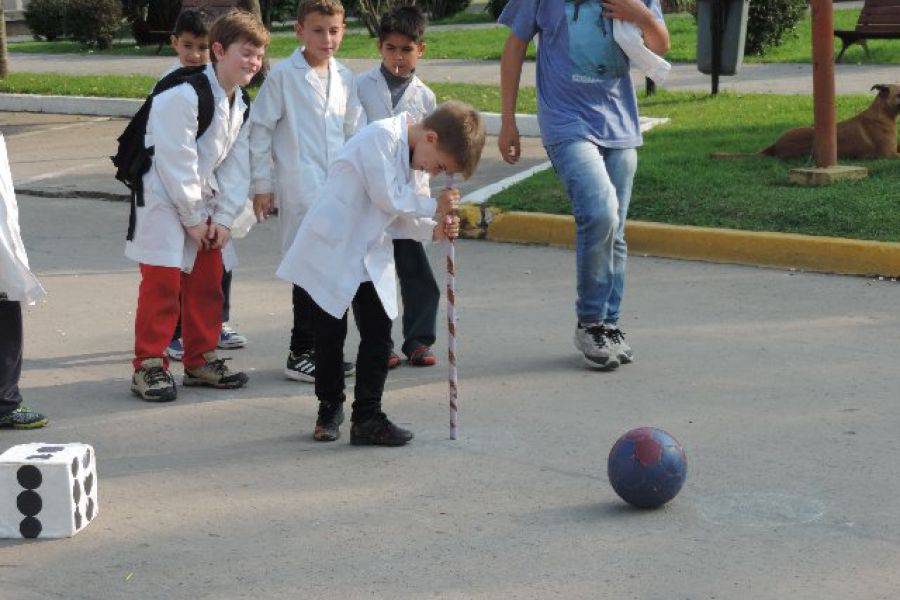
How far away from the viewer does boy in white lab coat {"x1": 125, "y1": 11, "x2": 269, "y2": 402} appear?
21.8 feet

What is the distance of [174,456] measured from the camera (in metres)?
5.98

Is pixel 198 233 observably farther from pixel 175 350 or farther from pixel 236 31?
pixel 175 350

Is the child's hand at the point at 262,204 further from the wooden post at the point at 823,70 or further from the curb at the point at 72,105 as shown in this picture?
the curb at the point at 72,105

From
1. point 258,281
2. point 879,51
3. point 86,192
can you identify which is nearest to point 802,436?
point 258,281

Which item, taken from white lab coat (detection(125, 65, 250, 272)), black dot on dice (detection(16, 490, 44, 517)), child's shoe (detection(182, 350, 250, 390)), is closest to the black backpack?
white lab coat (detection(125, 65, 250, 272))

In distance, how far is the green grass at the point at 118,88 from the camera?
15.4m

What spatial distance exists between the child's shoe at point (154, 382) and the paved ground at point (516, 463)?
0.07 meters

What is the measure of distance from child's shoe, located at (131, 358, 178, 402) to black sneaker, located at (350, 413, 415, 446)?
3.64 feet

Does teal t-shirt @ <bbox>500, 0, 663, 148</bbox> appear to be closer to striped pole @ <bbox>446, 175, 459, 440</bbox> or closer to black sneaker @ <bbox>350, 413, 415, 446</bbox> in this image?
striped pole @ <bbox>446, 175, 459, 440</bbox>

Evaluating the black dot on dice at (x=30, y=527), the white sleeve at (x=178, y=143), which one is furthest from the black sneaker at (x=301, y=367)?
the black dot on dice at (x=30, y=527)

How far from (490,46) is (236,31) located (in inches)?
648

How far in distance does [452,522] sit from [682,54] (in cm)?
1552

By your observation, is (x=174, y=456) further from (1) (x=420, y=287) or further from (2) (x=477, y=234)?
(2) (x=477, y=234)

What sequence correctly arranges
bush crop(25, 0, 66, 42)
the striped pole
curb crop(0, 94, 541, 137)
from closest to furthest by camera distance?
the striped pole → curb crop(0, 94, 541, 137) → bush crop(25, 0, 66, 42)
